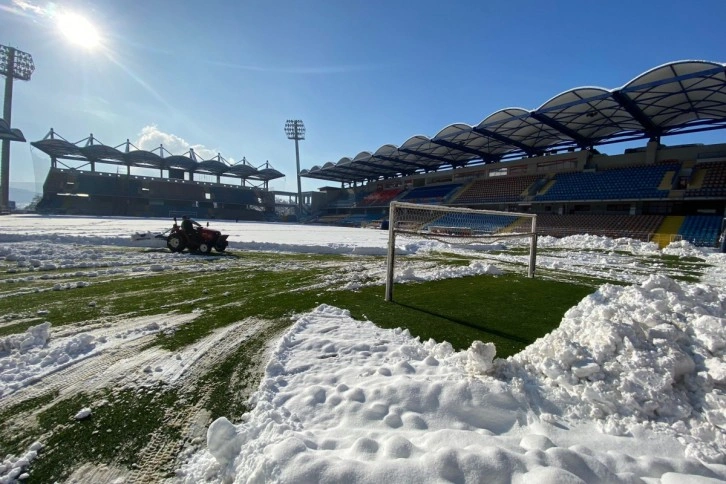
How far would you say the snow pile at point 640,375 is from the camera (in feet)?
7.55

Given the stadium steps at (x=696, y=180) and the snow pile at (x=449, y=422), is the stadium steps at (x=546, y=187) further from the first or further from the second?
the snow pile at (x=449, y=422)

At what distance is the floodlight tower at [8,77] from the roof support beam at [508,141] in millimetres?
66926

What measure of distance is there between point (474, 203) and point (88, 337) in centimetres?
3775

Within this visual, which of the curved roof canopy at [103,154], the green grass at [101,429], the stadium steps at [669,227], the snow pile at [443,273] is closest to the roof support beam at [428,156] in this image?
the stadium steps at [669,227]

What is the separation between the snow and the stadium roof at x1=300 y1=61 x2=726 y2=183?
72.6 feet

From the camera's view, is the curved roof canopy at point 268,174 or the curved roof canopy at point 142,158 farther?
the curved roof canopy at point 268,174

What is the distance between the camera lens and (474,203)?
37.2 metres

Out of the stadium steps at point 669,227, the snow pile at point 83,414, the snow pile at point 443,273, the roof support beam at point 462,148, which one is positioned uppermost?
the roof support beam at point 462,148

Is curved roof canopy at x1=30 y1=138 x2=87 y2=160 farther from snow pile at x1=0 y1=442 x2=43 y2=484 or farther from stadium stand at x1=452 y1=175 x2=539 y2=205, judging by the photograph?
snow pile at x1=0 y1=442 x2=43 y2=484

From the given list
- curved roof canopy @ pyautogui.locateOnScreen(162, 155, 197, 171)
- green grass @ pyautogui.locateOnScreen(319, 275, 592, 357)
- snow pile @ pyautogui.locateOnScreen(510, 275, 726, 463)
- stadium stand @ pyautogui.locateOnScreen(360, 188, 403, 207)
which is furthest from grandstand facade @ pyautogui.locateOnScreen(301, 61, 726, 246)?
curved roof canopy @ pyautogui.locateOnScreen(162, 155, 197, 171)

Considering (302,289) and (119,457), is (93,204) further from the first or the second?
(119,457)

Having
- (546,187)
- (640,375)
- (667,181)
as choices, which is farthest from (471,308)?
(546,187)

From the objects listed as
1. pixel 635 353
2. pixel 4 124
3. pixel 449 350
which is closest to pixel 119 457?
pixel 449 350

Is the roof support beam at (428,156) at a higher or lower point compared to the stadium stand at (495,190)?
higher
